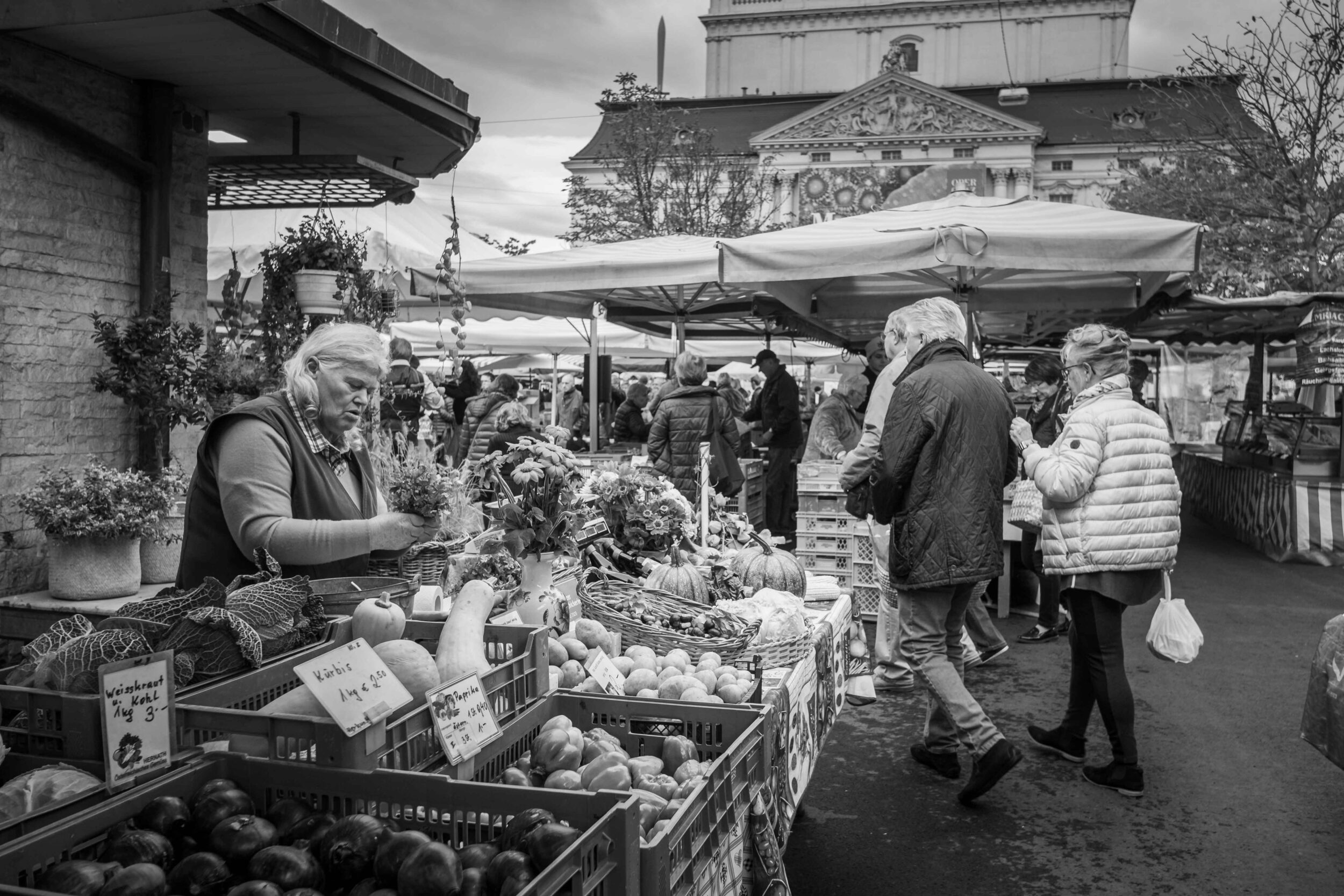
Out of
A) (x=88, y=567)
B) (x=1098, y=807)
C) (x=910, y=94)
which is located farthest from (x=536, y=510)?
(x=910, y=94)

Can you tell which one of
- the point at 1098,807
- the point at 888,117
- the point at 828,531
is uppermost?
the point at 888,117

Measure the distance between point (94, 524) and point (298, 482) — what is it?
2.48 metres

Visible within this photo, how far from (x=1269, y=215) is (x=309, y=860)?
44.4 ft

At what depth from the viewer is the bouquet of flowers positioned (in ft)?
13.6

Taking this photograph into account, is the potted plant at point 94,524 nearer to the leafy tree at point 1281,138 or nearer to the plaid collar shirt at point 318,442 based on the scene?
the plaid collar shirt at point 318,442

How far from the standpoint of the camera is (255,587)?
6.99ft

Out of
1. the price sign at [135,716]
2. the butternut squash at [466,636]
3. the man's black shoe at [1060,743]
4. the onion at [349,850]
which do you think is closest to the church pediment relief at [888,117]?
the man's black shoe at [1060,743]

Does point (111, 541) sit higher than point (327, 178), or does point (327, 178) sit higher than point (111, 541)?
point (327, 178)

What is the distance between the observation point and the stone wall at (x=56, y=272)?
194 inches

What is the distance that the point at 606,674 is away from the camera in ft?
8.25

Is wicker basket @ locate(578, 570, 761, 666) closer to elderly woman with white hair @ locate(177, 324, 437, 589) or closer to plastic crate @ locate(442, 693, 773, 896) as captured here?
elderly woman with white hair @ locate(177, 324, 437, 589)

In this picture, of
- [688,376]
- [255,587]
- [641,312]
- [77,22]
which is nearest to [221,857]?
[255,587]

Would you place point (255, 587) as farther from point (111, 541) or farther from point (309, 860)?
point (111, 541)

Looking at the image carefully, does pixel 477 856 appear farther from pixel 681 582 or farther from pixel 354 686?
pixel 681 582
